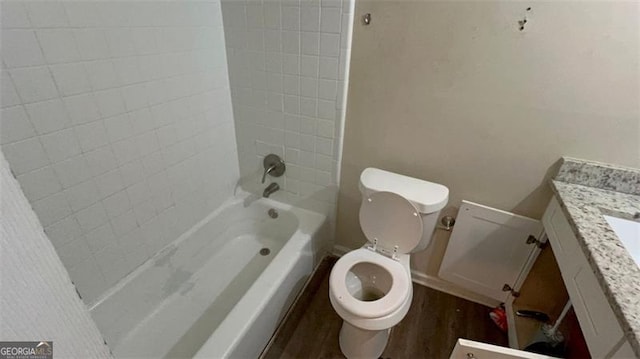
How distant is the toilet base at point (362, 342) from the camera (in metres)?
1.36

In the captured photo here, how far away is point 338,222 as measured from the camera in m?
1.93

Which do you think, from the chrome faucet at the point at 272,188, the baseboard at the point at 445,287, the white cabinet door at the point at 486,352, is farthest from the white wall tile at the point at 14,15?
the baseboard at the point at 445,287

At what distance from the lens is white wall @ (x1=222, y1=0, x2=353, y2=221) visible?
1428mm

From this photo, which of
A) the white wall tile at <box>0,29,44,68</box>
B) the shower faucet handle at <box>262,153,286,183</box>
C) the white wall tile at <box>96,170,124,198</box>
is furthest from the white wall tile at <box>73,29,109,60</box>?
the shower faucet handle at <box>262,153,286,183</box>

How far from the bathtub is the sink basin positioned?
4.24 ft

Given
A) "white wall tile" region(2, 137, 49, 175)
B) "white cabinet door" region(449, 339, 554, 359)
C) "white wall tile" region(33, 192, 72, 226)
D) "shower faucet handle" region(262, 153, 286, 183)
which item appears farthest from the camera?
"shower faucet handle" region(262, 153, 286, 183)

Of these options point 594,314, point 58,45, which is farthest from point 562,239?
point 58,45

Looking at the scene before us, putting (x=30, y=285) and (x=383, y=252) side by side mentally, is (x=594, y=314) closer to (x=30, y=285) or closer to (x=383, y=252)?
(x=383, y=252)

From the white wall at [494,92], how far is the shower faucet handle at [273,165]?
0.47 meters

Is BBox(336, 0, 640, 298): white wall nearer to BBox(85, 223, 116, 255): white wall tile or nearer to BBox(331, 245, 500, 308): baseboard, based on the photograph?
BBox(331, 245, 500, 308): baseboard

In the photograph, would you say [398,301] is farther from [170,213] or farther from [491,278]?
[170,213]

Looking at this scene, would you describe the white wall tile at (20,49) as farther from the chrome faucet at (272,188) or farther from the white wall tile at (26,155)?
the chrome faucet at (272,188)

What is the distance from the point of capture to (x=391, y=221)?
1.46 metres

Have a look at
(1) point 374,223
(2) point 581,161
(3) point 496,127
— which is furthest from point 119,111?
(2) point 581,161
